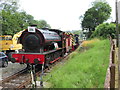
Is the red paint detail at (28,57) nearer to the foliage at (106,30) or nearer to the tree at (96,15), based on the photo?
the foliage at (106,30)

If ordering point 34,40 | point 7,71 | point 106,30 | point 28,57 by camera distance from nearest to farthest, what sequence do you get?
point 28,57
point 34,40
point 7,71
point 106,30

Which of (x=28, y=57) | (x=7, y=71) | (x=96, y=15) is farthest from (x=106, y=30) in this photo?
(x=96, y=15)

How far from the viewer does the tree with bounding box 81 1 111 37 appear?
138ft

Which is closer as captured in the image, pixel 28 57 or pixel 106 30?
pixel 28 57

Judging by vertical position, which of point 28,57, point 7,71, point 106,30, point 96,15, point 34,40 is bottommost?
point 7,71

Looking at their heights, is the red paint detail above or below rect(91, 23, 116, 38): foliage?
below

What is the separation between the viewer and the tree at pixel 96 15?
1656 inches

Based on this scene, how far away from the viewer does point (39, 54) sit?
29.2ft

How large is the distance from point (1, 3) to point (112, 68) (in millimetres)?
31558

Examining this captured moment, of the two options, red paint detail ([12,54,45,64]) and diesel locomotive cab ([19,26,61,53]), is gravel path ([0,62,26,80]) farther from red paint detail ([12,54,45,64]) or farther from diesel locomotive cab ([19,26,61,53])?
diesel locomotive cab ([19,26,61,53])

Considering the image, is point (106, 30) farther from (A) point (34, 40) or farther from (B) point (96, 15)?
(B) point (96, 15)

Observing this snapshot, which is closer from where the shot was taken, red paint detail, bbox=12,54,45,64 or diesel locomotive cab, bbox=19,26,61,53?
red paint detail, bbox=12,54,45,64

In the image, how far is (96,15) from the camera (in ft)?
140

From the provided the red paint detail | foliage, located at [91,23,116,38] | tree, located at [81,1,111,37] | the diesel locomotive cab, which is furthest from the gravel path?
tree, located at [81,1,111,37]
